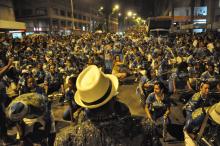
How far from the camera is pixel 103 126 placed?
211 cm

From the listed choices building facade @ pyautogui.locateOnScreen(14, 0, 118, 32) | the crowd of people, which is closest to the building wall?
building facade @ pyautogui.locateOnScreen(14, 0, 118, 32)

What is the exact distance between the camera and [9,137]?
7250mm

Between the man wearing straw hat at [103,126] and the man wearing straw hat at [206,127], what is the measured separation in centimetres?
181

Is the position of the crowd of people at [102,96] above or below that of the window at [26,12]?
below

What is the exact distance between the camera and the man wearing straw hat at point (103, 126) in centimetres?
211

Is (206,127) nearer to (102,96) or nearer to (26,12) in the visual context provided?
(102,96)

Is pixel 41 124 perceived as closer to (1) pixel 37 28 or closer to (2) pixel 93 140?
(2) pixel 93 140

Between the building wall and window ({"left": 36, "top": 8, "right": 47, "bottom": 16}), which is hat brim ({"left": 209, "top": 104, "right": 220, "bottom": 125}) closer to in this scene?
the building wall

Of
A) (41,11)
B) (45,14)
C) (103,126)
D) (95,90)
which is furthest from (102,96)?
(41,11)

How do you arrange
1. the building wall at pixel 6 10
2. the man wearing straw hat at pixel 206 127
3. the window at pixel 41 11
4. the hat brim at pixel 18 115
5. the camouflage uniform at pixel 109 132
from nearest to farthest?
1. the camouflage uniform at pixel 109 132
2. the man wearing straw hat at pixel 206 127
3. the hat brim at pixel 18 115
4. the building wall at pixel 6 10
5. the window at pixel 41 11

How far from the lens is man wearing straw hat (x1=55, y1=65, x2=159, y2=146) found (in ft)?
6.92

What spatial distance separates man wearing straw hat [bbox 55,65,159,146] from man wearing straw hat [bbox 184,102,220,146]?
1811 mm

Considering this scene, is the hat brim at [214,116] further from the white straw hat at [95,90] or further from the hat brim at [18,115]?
the hat brim at [18,115]

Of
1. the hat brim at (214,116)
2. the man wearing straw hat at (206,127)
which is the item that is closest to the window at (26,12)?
the man wearing straw hat at (206,127)
